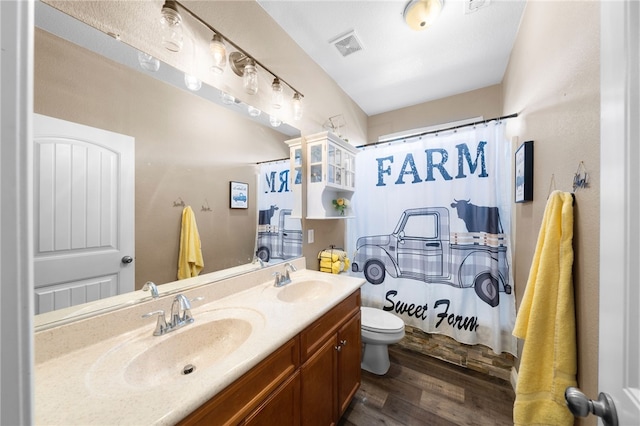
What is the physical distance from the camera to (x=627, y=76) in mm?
421

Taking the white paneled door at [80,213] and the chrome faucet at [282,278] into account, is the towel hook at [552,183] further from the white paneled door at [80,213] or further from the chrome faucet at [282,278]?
the white paneled door at [80,213]

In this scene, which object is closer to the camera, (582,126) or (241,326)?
(582,126)

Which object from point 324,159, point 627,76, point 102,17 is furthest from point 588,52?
point 102,17

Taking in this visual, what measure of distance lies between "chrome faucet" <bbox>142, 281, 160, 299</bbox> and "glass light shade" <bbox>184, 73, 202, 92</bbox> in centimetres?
93

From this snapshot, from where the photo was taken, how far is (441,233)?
1.98 meters

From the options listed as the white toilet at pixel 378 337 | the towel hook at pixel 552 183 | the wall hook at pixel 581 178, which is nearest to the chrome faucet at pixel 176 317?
the white toilet at pixel 378 337

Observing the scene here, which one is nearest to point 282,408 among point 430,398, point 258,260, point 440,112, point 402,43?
point 258,260

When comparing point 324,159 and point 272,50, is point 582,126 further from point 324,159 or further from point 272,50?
point 272,50

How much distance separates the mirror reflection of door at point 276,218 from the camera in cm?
153

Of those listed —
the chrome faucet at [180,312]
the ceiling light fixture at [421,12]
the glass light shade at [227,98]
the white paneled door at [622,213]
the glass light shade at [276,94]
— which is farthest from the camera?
the glass light shade at [276,94]

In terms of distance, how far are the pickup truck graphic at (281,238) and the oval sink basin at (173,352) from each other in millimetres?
517

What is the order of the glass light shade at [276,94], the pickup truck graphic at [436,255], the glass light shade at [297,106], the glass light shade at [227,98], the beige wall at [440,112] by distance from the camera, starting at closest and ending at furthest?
the glass light shade at [227,98]
the glass light shade at [276,94]
the glass light shade at [297,106]
the pickup truck graphic at [436,255]
the beige wall at [440,112]

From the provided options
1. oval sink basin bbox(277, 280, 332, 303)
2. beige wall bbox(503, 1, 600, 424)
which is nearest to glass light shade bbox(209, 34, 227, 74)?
oval sink basin bbox(277, 280, 332, 303)

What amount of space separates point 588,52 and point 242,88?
4.90ft
